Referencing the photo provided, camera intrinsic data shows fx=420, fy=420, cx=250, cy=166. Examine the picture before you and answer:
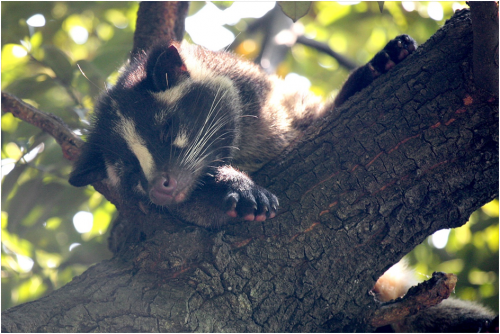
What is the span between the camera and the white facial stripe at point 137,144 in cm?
299

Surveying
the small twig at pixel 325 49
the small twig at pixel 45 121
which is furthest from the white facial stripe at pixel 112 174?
the small twig at pixel 325 49

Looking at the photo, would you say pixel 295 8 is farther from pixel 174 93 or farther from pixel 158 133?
pixel 158 133

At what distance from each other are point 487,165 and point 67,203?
3211mm

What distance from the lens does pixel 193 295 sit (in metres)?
2.30

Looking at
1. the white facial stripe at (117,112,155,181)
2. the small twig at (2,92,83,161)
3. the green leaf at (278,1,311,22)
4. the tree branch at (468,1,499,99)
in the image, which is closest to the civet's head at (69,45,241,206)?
the white facial stripe at (117,112,155,181)

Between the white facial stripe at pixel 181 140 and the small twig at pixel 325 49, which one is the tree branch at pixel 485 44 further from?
the small twig at pixel 325 49

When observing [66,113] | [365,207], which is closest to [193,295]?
[365,207]

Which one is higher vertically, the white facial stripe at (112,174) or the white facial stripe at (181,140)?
the white facial stripe at (181,140)

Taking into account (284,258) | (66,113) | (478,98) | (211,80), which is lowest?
(66,113)

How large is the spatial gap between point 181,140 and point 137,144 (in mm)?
318

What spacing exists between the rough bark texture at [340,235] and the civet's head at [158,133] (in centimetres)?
61

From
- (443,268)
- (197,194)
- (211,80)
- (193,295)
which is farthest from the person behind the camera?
(443,268)

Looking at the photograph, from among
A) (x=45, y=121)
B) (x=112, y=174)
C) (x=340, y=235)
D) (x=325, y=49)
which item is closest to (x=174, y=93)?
(x=112, y=174)

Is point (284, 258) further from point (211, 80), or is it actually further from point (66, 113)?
point (66, 113)
